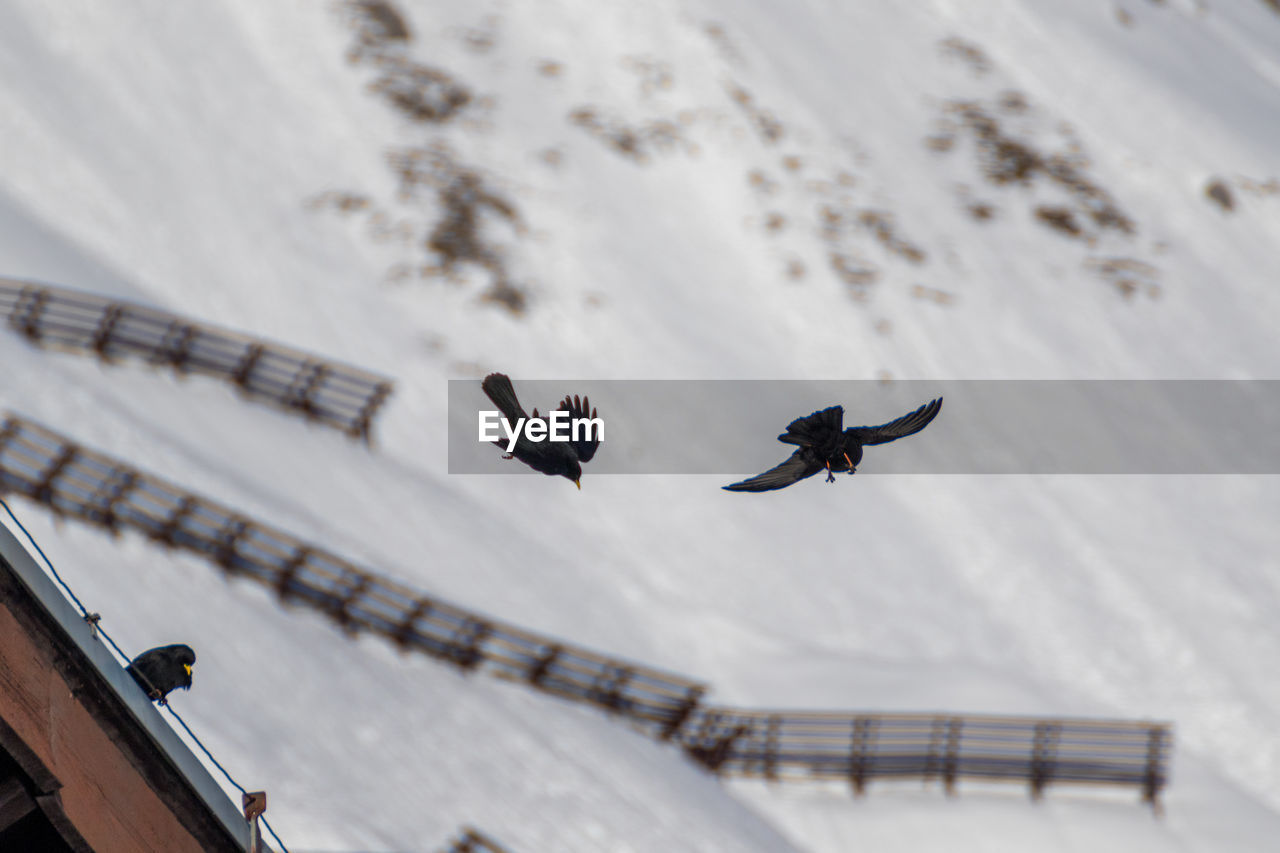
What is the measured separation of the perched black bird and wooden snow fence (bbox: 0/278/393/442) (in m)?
20.0

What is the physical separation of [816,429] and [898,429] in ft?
1.99

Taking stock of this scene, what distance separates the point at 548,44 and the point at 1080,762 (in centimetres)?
3159

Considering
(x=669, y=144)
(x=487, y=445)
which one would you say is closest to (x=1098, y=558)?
(x=487, y=445)

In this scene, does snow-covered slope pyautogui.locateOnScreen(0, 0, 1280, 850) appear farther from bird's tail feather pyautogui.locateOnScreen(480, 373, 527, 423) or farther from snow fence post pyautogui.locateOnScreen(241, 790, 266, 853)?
bird's tail feather pyautogui.locateOnScreen(480, 373, 527, 423)

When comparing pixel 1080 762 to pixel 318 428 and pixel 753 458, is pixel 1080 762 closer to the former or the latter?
pixel 753 458

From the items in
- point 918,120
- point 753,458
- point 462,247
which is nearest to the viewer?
point 753,458

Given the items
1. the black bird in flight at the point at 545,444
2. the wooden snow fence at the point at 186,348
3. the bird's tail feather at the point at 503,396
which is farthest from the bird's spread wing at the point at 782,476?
the wooden snow fence at the point at 186,348

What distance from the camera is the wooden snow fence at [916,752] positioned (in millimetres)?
21984

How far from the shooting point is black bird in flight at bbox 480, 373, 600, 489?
7.83m

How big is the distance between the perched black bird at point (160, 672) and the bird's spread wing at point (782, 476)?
425cm

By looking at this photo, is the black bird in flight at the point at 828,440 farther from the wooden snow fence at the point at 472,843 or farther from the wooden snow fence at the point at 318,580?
the wooden snow fence at the point at 318,580

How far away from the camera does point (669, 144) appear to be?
129 feet

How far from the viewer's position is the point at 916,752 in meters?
22.2
